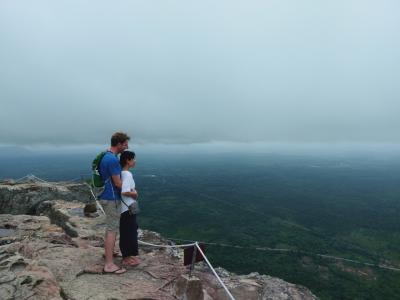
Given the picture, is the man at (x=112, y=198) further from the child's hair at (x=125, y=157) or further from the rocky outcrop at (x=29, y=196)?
the rocky outcrop at (x=29, y=196)

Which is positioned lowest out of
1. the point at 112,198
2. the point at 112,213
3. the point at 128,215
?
the point at 128,215

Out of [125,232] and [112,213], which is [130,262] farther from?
[112,213]

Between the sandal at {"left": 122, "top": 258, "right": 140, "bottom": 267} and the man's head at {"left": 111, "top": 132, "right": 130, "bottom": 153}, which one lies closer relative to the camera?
the man's head at {"left": 111, "top": 132, "right": 130, "bottom": 153}

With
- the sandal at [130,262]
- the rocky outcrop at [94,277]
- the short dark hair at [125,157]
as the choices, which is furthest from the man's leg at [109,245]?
the short dark hair at [125,157]

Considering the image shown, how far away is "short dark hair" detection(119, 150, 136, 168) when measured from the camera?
394 inches

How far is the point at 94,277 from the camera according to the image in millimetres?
9438

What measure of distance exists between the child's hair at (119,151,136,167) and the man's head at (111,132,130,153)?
263 millimetres

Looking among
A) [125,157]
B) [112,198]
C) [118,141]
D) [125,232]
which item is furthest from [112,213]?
[118,141]

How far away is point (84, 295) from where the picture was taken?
27.4ft

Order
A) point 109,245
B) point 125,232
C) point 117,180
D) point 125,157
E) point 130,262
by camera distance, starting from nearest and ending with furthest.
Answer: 1. point 117,180
2. point 109,245
3. point 125,157
4. point 125,232
5. point 130,262

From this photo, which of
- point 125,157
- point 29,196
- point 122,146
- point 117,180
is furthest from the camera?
point 29,196

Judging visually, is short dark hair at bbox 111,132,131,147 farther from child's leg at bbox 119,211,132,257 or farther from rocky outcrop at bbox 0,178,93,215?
rocky outcrop at bbox 0,178,93,215

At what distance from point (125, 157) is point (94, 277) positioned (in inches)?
145

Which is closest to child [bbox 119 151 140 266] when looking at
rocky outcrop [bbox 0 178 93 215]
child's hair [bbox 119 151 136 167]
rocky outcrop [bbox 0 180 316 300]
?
child's hair [bbox 119 151 136 167]
